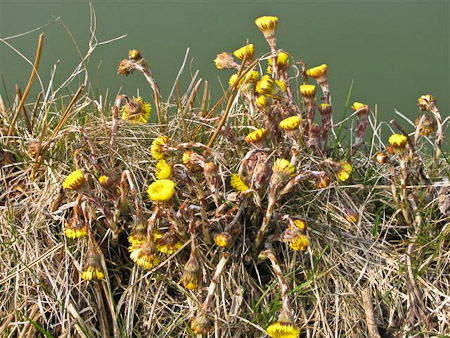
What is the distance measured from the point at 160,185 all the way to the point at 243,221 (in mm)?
353

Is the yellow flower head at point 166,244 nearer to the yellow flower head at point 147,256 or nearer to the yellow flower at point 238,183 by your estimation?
the yellow flower head at point 147,256

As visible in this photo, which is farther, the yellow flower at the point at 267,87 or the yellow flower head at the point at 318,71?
the yellow flower head at the point at 318,71

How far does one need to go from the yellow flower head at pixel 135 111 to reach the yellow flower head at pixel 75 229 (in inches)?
18.8

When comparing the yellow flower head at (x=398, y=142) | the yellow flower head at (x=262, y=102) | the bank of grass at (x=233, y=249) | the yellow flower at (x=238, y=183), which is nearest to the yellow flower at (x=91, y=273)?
the bank of grass at (x=233, y=249)

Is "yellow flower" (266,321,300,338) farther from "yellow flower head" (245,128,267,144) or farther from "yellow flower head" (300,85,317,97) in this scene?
"yellow flower head" (300,85,317,97)

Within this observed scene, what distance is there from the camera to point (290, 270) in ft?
5.67

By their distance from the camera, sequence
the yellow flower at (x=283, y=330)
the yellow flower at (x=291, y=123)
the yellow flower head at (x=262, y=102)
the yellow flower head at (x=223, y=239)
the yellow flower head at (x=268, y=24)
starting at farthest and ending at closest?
the yellow flower head at (x=268, y=24)
the yellow flower head at (x=262, y=102)
the yellow flower at (x=291, y=123)
the yellow flower head at (x=223, y=239)
the yellow flower at (x=283, y=330)

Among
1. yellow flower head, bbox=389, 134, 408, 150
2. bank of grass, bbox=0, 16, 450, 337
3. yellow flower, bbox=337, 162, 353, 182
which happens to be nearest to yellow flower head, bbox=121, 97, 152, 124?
bank of grass, bbox=0, 16, 450, 337

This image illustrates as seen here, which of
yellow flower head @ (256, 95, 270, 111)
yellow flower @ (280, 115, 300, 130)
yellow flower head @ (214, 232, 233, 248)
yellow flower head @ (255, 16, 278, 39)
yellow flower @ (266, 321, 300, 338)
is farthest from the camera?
yellow flower head @ (255, 16, 278, 39)

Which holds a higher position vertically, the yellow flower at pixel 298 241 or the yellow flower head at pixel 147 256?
the yellow flower at pixel 298 241

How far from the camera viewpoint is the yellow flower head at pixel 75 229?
1598 millimetres

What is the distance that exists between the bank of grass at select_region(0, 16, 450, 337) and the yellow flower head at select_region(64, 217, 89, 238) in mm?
27

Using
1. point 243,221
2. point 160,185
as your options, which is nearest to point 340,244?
point 243,221

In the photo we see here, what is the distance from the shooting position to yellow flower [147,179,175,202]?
4.93 ft
